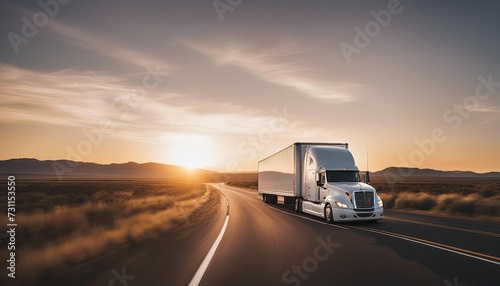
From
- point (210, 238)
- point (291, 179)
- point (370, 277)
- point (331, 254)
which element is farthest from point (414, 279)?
point (291, 179)

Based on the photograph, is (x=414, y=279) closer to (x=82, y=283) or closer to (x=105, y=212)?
(x=82, y=283)

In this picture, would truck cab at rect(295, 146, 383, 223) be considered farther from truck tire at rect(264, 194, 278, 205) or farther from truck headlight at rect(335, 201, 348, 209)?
truck tire at rect(264, 194, 278, 205)

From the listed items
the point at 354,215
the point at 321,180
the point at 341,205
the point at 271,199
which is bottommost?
the point at 271,199

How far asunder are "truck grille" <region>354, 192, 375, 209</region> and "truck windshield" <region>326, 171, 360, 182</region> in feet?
7.12

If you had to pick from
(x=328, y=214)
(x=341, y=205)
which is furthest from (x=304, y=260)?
(x=328, y=214)

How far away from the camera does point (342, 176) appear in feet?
64.6

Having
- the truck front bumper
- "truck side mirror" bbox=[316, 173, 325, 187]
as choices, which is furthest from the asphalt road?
"truck side mirror" bbox=[316, 173, 325, 187]

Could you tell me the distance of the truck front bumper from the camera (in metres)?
16.9

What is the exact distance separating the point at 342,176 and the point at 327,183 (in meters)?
1.05

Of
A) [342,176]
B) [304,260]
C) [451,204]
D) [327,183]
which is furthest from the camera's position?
[451,204]

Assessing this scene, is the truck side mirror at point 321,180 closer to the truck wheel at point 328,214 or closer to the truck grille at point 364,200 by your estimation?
the truck wheel at point 328,214

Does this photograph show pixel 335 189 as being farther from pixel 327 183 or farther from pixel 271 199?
pixel 271 199

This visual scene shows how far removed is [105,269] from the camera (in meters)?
8.08

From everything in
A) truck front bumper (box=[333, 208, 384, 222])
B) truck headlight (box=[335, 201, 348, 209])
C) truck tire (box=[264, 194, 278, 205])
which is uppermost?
truck headlight (box=[335, 201, 348, 209])
